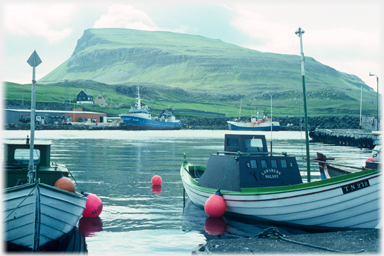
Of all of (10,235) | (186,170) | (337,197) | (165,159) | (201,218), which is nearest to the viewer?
(10,235)

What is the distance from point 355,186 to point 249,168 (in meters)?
4.09

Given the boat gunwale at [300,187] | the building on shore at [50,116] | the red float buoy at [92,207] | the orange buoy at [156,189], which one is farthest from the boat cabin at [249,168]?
the building on shore at [50,116]

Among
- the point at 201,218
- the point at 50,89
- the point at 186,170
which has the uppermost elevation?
the point at 50,89

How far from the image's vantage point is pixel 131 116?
12669cm

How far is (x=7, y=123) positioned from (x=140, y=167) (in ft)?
330

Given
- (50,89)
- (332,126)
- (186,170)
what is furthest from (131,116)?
(186,170)

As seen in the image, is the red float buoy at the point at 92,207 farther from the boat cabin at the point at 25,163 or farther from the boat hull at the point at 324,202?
the boat hull at the point at 324,202

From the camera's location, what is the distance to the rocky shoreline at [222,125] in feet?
387

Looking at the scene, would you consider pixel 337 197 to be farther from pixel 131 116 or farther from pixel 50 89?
pixel 50 89

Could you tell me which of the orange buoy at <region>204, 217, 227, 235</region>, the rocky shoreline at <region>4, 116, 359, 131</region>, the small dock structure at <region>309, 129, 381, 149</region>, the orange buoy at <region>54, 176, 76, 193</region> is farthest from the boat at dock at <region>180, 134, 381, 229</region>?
the rocky shoreline at <region>4, 116, 359, 131</region>

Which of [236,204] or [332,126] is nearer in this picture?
[236,204]

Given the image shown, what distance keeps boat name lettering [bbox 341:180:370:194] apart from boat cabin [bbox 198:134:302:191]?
3.44 meters

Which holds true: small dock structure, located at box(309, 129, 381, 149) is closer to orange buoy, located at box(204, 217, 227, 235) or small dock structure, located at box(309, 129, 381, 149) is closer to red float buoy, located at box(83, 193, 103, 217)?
orange buoy, located at box(204, 217, 227, 235)

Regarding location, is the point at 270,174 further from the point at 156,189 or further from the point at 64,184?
the point at 156,189
